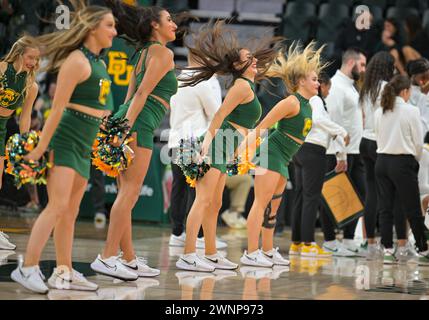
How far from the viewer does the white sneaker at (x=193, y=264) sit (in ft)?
19.1

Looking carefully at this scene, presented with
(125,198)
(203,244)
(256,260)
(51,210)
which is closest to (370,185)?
(203,244)

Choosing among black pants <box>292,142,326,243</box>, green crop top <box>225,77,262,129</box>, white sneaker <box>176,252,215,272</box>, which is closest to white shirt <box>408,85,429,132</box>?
black pants <box>292,142,326,243</box>

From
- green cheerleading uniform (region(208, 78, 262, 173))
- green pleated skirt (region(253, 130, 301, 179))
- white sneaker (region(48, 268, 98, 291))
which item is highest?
green cheerleading uniform (region(208, 78, 262, 173))

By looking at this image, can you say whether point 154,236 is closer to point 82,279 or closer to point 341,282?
point 341,282

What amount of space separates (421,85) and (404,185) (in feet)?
4.31

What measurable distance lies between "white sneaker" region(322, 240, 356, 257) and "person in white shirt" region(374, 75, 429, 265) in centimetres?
38

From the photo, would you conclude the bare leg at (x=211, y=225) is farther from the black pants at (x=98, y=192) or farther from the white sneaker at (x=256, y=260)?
the black pants at (x=98, y=192)

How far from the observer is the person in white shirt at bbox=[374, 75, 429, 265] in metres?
7.33

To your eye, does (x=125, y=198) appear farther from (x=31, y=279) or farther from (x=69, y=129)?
(x=31, y=279)

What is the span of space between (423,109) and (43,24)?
588 centimetres

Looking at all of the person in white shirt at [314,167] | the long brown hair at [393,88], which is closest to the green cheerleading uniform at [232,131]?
the person in white shirt at [314,167]

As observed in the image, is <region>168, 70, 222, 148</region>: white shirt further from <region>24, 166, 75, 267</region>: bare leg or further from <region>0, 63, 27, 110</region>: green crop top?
<region>24, 166, 75, 267</region>: bare leg
